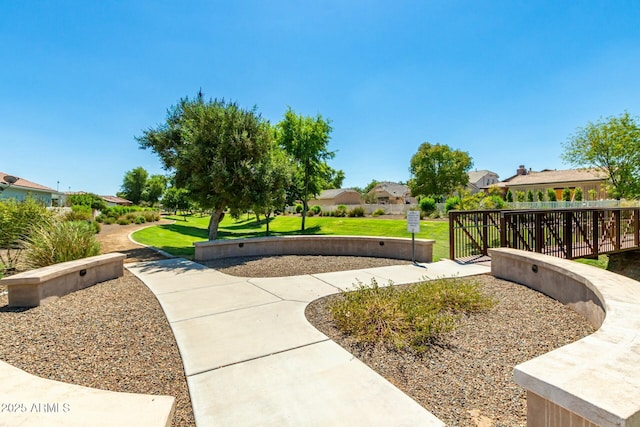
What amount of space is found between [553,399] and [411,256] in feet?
26.2

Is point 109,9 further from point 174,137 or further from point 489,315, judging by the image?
point 489,315

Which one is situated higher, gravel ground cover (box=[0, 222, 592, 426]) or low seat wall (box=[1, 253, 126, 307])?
low seat wall (box=[1, 253, 126, 307])

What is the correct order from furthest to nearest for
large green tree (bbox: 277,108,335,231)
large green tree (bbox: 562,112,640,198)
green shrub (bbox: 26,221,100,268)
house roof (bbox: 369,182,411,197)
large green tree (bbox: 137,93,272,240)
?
house roof (bbox: 369,182,411,197)
large green tree (bbox: 277,108,335,231)
large green tree (bbox: 562,112,640,198)
large green tree (bbox: 137,93,272,240)
green shrub (bbox: 26,221,100,268)

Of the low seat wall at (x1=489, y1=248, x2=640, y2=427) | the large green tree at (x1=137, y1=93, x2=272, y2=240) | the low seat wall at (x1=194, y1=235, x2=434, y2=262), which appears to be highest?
the large green tree at (x1=137, y1=93, x2=272, y2=240)

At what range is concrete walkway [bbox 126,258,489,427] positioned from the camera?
2.45 metres

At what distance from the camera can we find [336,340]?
12.5 feet

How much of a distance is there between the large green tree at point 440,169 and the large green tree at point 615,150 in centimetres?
1795

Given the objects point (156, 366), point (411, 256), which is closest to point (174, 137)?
point (411, 256)

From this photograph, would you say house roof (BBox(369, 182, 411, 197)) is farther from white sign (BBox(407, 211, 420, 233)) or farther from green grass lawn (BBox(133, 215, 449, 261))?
white sign (BBox(407, 211, 420, 233))

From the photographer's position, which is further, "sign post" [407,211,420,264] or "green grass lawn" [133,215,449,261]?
"green grass lawn" [133,215,449,261]

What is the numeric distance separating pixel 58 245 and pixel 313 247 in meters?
7.00

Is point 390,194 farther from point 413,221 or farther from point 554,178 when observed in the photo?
point 413,221

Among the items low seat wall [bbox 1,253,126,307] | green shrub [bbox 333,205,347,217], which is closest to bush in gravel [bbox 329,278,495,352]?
low seat wall [bbox 1,253,126,307]

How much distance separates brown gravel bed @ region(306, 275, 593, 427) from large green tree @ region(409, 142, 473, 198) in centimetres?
4183
